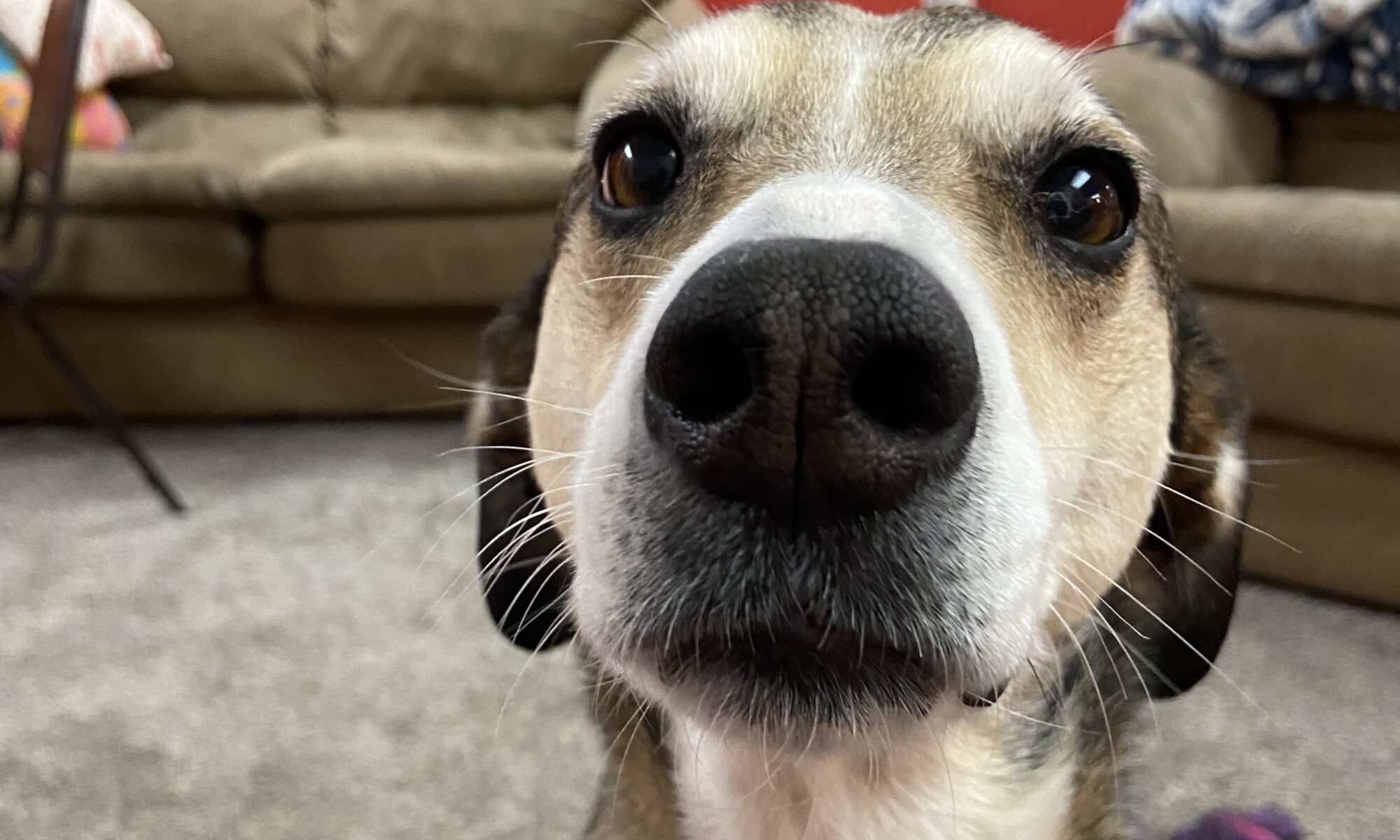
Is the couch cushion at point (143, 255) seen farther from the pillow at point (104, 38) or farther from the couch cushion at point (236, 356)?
the pillow at point (104, 38)

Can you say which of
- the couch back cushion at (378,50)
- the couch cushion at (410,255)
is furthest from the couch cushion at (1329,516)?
the couch back cushion at (378,50)

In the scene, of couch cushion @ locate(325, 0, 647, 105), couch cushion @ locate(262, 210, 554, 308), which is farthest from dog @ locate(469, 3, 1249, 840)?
couch cushion @ locate(325, 0, 647, 105)

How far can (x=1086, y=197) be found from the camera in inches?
48.7

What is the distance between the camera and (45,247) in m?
2.90

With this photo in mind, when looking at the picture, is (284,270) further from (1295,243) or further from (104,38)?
(1295,243)

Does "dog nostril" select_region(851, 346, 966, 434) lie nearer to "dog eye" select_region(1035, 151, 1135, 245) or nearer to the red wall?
"dog eye" select_region(1035, 151, 1135, 245)

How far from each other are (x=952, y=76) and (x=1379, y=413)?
1.78 m

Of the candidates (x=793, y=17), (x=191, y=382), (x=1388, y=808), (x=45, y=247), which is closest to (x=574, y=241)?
(x=793, y=17)

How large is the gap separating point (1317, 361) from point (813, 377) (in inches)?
88.0

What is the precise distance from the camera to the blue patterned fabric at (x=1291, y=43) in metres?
2.99

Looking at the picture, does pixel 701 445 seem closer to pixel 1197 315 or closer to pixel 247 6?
pixel 1197 315

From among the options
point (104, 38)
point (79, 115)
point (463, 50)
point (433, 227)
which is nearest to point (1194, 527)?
point (433, 227)

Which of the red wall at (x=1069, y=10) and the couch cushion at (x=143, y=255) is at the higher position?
the red wall at (x=1069, y=10)

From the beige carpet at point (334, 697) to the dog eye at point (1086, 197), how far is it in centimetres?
137
